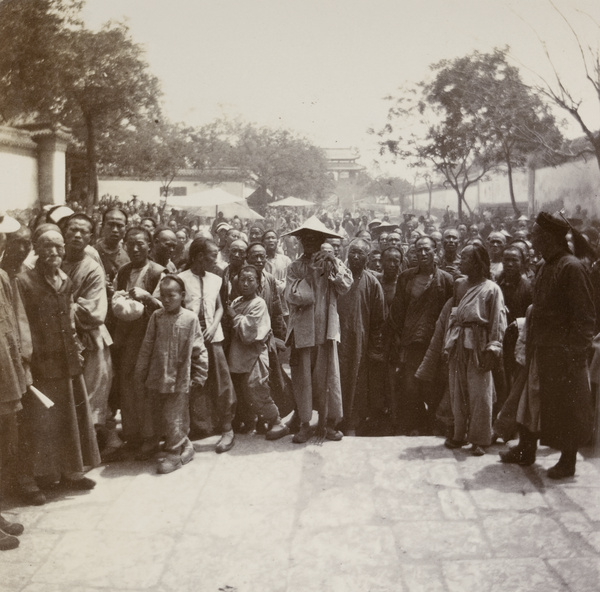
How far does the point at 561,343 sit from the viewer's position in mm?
4465

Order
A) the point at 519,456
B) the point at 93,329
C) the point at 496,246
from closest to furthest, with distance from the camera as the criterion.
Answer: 1. the point at 93,329
2. the point at 519,456
3. the point at 496,246

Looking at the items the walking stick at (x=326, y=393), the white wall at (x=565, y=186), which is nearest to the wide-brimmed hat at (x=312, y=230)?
the walking stick at (x=326, y=393)

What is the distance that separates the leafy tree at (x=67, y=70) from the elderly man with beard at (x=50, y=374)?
4.61ft

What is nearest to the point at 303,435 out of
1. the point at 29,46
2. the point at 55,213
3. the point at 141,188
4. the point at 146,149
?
the point at 55,213

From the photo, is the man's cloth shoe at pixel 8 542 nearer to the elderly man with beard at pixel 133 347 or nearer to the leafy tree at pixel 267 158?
the elderly man with beard at pixel 133 347

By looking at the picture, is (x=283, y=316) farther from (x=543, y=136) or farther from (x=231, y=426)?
(x=543, y=136)

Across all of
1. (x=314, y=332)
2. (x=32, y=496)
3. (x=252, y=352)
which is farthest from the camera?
(x=252, y=352)

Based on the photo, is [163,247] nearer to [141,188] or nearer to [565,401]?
[565,401]

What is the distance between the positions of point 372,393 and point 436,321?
89 cm

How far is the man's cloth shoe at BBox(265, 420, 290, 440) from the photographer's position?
Result: 5.29 m

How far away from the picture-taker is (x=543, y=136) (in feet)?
25.6

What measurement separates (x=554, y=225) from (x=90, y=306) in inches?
133

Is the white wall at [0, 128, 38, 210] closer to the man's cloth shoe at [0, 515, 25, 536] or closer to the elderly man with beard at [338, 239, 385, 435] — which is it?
the elderly man with beard at [338, 239, 385, 435]

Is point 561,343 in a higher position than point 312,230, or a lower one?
lower
